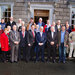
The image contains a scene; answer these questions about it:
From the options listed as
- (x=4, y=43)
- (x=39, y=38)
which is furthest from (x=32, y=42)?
(x=4, y=43)

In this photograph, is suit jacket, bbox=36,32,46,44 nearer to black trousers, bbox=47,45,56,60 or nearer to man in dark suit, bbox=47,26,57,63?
man in dark suit, bbox=47,26,57,63

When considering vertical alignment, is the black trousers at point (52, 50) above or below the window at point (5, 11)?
below

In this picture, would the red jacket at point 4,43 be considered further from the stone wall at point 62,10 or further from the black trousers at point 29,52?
the stone wall at point 62,10

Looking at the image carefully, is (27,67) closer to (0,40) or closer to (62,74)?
(62,74)

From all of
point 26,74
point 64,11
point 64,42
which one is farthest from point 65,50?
point 64,11

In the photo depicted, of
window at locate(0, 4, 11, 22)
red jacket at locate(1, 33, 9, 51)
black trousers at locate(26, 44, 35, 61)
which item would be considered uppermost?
window at locate(0, 4, 11, 22)

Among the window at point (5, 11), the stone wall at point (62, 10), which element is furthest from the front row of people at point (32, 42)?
the window at point (5, 11)

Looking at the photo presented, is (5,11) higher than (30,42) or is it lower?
higher

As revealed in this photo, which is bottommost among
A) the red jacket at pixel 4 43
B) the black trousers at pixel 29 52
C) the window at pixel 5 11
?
the black trousers at pixel 29 52

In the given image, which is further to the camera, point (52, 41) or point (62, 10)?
point (62, 10)

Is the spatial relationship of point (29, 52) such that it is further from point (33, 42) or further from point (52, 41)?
point (52, 41)

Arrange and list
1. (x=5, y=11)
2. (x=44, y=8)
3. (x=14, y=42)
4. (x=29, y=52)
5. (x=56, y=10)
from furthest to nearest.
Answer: (x=5, y=11), (x=44, y=8), (x=56, y=10), (x=29, y=52), (x=14, y=42)

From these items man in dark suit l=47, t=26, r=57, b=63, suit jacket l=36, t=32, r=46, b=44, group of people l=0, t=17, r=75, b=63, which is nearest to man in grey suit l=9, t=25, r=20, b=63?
group of people l=0, t=17, r=75, b=63

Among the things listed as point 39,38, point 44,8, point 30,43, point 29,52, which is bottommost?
point 29,52
